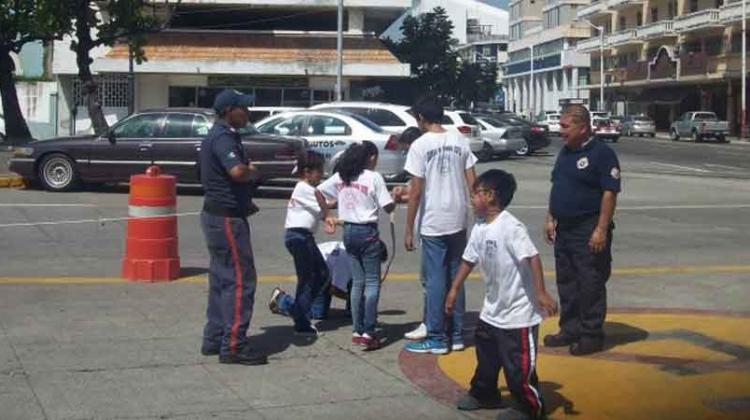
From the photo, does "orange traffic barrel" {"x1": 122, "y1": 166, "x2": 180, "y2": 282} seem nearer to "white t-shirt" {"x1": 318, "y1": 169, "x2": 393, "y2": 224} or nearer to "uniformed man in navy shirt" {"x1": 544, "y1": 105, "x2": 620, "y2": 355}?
"white t-shirt" {"x1": 318, "y1": 169, "x2": 393, "y2": 224}

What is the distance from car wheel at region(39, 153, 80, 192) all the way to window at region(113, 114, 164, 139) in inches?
42.6

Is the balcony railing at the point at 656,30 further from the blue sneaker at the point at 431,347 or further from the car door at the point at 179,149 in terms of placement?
the blue sneaker at the point at 431,347

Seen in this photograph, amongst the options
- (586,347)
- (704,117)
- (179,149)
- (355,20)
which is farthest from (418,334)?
(704,117)

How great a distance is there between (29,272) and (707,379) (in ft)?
23.3

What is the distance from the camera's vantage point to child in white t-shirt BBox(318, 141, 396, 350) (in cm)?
769

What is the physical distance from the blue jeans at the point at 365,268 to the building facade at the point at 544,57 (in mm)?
89799

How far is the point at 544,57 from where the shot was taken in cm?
11538

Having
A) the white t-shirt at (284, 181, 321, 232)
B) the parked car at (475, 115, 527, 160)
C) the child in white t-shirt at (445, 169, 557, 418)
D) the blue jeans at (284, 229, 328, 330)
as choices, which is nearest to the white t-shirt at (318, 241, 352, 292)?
the blue jeans at (284, 229, 328, 330)

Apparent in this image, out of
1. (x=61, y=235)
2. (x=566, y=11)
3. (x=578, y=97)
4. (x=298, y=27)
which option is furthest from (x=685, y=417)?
(x=566, y=11)

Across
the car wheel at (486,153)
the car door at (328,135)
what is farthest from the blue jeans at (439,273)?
the car wheel at (486,153)

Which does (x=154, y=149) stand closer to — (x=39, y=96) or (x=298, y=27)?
(x=39, y=96)

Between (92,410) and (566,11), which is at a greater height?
(566,11)

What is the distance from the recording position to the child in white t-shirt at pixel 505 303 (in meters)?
A: 6.02

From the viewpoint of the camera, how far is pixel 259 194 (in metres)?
20.3
